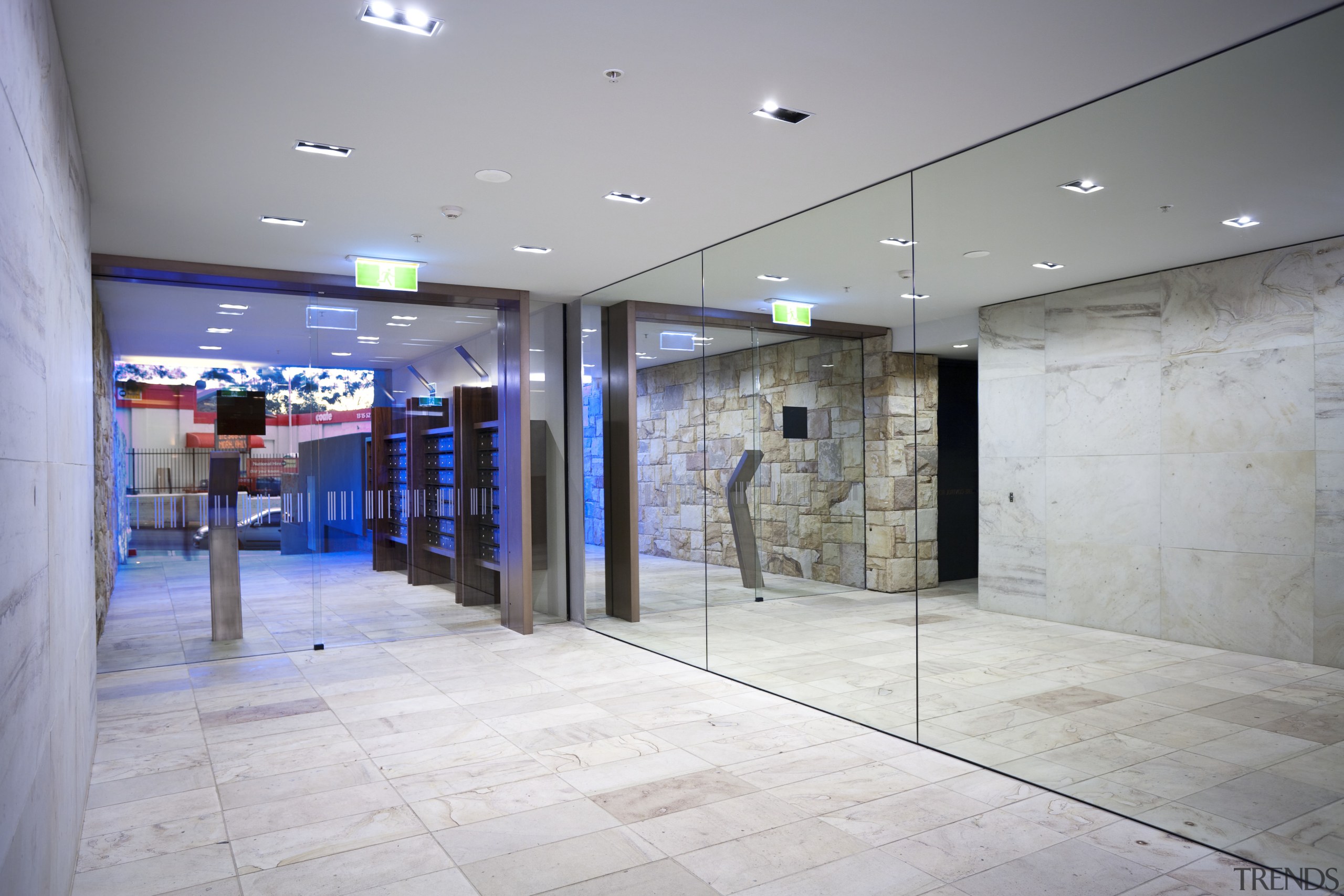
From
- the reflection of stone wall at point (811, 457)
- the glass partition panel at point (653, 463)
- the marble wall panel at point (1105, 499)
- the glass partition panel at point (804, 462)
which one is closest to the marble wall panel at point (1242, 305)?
the marble wall panel at point (1105, 499)

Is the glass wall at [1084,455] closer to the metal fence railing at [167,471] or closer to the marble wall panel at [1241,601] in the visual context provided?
the marble wall panel at [1241,601]

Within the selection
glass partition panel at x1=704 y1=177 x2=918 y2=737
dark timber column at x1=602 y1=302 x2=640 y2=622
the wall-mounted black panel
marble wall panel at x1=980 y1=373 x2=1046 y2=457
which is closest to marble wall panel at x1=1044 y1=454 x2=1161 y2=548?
marble wall panel at x1=980 y1=373 x2=1046 y2=457

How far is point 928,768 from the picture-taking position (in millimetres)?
4230

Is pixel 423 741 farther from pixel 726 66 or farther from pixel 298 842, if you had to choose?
pixel 726 66

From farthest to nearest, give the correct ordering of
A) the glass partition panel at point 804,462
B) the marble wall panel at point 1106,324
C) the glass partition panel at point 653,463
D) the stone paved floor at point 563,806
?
the glass partition panel at point 653,463 < the glass partition panel at point 804,462 < the marble wall panel at point 1106,324 < the stone paved floor at point 563,806

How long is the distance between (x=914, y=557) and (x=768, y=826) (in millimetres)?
1519

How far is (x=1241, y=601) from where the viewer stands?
301 cm

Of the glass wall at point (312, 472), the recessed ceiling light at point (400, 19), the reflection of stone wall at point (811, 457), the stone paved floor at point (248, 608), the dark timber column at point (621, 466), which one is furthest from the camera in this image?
the dark timber column at point (621, 466)

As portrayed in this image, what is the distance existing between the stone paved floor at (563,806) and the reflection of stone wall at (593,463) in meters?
2.34

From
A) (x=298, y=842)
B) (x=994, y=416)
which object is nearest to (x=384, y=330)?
(x=298, y=842)

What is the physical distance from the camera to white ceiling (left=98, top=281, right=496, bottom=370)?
7070 millimetres

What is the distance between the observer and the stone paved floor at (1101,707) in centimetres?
284

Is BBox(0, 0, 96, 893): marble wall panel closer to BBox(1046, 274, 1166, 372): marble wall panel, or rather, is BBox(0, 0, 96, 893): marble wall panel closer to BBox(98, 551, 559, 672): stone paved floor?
BBox(98, 551, 559, 672): stone paved floor

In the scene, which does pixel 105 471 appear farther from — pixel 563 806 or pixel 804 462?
pixel 804 462
